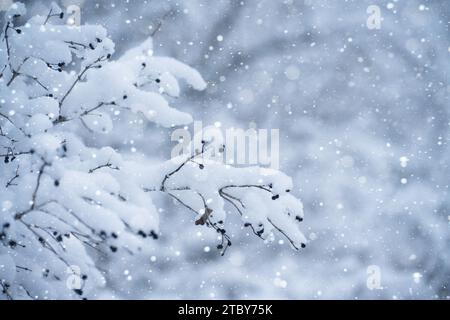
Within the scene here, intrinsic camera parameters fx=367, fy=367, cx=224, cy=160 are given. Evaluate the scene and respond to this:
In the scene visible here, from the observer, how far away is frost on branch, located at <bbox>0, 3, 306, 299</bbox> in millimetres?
2020

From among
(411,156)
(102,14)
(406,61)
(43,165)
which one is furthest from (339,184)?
(43,165)

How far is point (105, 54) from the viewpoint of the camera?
86.5 inches

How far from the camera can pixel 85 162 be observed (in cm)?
212

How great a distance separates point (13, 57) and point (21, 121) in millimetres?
392

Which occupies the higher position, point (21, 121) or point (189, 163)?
point (21, 121)

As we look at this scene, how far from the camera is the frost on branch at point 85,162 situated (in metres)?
2.02

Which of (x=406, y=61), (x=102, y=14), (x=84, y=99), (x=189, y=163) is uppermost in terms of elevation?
(x=406, y=61)
